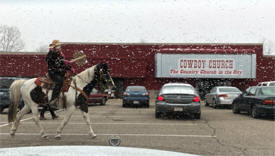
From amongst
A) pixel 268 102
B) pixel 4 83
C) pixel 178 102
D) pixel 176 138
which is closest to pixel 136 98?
pixel 4 83

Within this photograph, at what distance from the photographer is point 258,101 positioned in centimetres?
1480

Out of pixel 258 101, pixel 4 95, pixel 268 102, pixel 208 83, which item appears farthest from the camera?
pixel 208 83

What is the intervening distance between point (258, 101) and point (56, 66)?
30.3 feet

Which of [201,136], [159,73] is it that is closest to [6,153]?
[201,136]

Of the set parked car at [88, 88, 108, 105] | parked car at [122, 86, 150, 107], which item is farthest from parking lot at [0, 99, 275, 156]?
parked car at [88, 88, 108, 105]

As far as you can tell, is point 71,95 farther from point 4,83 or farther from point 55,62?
point 4,83

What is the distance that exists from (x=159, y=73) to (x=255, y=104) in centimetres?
2110

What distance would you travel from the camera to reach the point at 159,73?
35.9 meters

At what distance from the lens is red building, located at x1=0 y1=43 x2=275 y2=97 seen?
117ft

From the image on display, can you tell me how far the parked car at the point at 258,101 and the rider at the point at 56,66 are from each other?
882 cm

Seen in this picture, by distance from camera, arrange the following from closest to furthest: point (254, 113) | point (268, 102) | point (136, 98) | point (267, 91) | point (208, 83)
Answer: point (268, 102)
point (254, 113)
point (267, 91)
point (136, 98)
point (208, 83)

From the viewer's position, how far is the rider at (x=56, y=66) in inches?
361

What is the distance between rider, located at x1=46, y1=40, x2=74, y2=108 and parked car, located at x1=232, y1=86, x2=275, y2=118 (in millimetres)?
8818

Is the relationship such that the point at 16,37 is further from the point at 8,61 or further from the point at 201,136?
the point at 201,136
